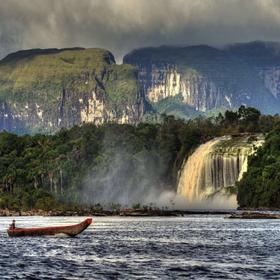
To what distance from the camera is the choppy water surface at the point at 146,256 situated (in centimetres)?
7094

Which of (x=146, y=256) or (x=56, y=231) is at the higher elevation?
(x=56, y=231)

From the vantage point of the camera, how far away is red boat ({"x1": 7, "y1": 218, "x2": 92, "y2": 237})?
384 feet

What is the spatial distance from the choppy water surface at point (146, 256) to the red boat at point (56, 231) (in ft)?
3.64

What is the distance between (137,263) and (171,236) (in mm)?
40239

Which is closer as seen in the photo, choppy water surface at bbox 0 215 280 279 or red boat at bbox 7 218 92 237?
choppy water surface at bbox 0 215 280 279

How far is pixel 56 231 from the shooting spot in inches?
4624

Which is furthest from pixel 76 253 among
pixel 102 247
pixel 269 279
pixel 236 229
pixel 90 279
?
pixel 236 229

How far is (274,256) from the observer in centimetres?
8462

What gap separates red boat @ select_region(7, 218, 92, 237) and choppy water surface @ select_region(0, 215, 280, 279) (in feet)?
3.64

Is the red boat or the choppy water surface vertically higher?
the red boat

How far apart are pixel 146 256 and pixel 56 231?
34.1 metres

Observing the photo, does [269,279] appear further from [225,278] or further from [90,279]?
[90,279]

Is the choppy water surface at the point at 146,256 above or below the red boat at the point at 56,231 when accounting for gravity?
below

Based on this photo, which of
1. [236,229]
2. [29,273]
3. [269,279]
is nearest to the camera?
[269,279]
